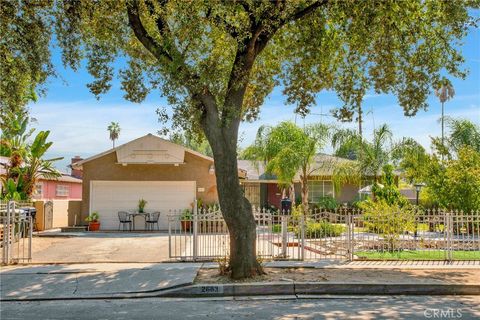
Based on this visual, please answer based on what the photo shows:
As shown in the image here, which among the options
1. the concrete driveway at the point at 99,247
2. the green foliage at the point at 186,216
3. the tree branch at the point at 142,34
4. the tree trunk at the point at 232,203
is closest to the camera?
the tree trunk at the point at 232,203

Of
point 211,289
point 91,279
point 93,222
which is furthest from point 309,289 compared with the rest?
point 93,222

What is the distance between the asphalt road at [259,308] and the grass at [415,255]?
157 inches

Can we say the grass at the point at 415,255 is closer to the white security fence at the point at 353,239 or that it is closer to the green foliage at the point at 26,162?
the white security fence at the point at 353,239

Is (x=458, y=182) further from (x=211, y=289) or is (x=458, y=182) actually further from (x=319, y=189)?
(x=211, y=289)

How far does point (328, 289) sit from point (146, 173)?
14816mm

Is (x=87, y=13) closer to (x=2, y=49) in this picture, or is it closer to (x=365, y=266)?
(x=2, y=49)

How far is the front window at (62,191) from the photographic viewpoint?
34.9 m

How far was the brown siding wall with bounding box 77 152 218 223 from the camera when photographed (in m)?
22.6

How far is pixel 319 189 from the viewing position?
29.7 metres

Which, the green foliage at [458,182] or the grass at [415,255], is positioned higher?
the green foliage at [458,182]

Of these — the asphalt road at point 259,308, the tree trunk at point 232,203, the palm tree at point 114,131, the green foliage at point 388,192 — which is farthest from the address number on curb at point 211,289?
the palm tree at point 114,131

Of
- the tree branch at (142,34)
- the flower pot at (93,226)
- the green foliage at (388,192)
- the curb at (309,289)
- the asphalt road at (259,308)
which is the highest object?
the tree branch at (142,34)

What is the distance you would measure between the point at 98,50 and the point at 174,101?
9.32ft

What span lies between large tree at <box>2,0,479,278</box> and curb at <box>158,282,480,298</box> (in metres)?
0.84
